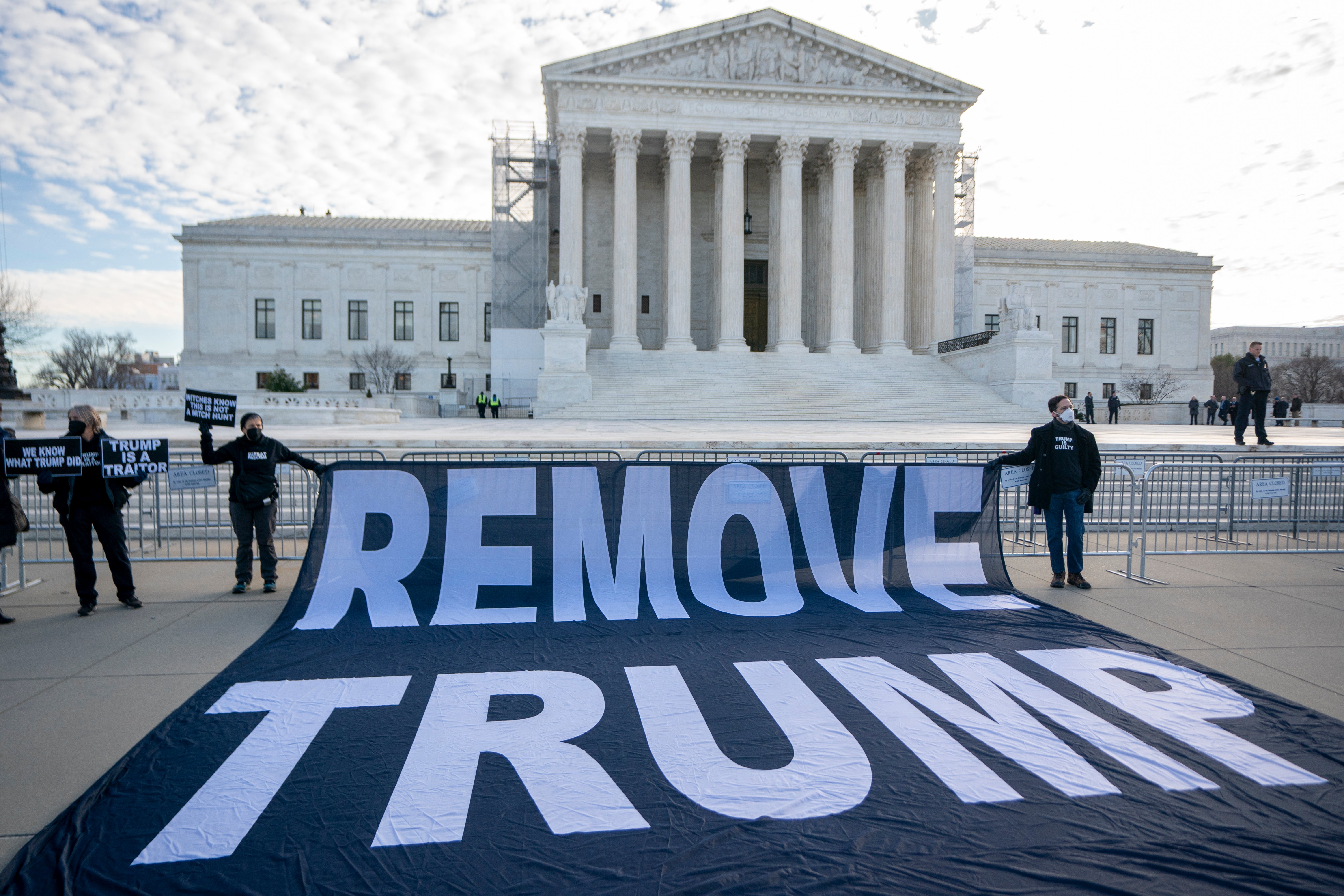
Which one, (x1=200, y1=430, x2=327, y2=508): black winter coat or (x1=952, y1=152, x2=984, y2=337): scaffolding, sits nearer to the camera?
(x1=200, y1=430, x2=327, y2=508): black winter coat

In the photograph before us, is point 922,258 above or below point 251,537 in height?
above

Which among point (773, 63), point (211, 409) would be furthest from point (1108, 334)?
point (211, 409)

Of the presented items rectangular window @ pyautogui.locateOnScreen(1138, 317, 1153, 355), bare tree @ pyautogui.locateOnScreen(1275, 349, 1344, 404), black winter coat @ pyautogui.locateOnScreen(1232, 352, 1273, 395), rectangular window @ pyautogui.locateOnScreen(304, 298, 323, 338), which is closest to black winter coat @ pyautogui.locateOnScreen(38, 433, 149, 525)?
black winter coat @ pyautogui.locateOnScreen(1232, 352, 1273, 395)

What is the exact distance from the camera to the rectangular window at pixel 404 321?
52406mm

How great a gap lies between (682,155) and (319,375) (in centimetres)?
3076

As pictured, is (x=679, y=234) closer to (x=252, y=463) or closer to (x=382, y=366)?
(x=382, y=366)

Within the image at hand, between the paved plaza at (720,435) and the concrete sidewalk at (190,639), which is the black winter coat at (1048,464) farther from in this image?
the paved plaza at (720,435)

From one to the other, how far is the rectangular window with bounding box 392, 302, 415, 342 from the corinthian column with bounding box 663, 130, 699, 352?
23.3 meters

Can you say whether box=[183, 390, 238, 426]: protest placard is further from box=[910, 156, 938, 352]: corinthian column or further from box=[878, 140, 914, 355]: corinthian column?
box=[910, 156, 938, 352]: corinthian column

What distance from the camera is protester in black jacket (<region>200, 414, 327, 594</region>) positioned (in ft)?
23.8

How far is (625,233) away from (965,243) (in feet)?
73.1

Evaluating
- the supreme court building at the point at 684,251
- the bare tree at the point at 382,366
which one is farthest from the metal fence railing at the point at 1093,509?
the bare tree at the point at 382,366

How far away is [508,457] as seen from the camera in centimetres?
1053

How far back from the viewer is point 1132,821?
329cm
